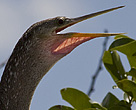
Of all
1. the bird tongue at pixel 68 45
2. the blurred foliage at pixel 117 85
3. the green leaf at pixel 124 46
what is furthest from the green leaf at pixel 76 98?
the bird tongue at pixel 68 45

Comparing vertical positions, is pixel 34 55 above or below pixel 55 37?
below

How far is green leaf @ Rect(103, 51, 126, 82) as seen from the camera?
5.38ft

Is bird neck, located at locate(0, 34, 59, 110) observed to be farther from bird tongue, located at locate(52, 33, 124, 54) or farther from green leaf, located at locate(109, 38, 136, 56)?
green leaf, located at locate(109, 38, 136, 56)

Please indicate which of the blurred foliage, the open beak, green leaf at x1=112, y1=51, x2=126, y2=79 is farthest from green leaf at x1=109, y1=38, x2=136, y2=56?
the open beak

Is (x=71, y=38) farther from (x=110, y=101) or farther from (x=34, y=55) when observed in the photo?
(x=110, y=101)

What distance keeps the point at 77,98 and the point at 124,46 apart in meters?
0.36

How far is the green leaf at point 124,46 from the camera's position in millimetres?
1469

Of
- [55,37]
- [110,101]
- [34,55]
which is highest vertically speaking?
[55,37]

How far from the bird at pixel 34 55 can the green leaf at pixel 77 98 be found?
0.32 meters

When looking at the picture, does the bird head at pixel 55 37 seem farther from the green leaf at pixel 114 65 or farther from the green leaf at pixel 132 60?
the green leaf at pixel 132 60

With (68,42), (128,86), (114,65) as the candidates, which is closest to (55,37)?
(68,42)

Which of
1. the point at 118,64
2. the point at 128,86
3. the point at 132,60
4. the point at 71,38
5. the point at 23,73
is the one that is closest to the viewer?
the point at 128,86

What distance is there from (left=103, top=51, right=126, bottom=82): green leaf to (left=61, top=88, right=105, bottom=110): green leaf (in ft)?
0.76

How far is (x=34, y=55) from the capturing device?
6.12 feet
